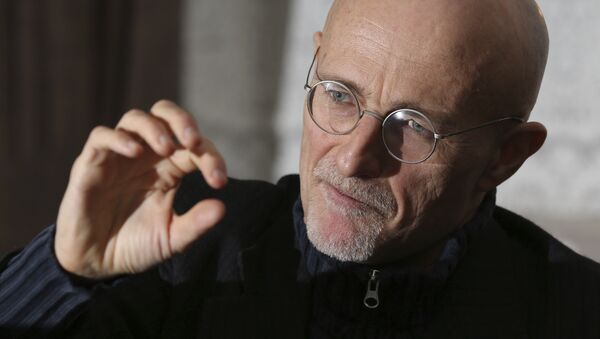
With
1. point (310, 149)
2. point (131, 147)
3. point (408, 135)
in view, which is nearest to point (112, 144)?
point (131, 147)

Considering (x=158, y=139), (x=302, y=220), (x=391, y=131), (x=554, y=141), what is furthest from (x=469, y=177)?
(x=554, y=141)

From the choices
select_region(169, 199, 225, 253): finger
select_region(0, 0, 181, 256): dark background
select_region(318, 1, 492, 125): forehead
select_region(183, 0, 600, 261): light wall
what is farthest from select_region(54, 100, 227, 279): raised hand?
select_region(183, 0, 600, 261): light wall

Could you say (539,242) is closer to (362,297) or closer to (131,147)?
(362,297)

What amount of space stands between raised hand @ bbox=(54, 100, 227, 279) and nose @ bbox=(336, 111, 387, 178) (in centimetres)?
29

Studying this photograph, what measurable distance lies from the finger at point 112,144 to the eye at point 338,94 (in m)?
0.43

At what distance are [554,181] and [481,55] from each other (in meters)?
1.98

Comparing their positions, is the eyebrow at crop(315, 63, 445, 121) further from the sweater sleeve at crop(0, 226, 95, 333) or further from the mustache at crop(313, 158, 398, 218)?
the sweater sleeve at crop(0, 226, 95, 333)

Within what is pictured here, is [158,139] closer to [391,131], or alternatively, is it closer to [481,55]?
[391,131]

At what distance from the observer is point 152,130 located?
1210 mm

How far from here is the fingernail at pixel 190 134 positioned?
1182 mm

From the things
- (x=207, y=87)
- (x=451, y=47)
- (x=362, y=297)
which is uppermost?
(x=451, y=47)

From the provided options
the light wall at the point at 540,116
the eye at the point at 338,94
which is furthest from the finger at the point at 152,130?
the light wall at the point at 540,116

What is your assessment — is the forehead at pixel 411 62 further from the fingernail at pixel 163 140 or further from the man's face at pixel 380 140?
the fingernail at pixel 163 140

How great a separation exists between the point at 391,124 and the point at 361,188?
0.13 m
